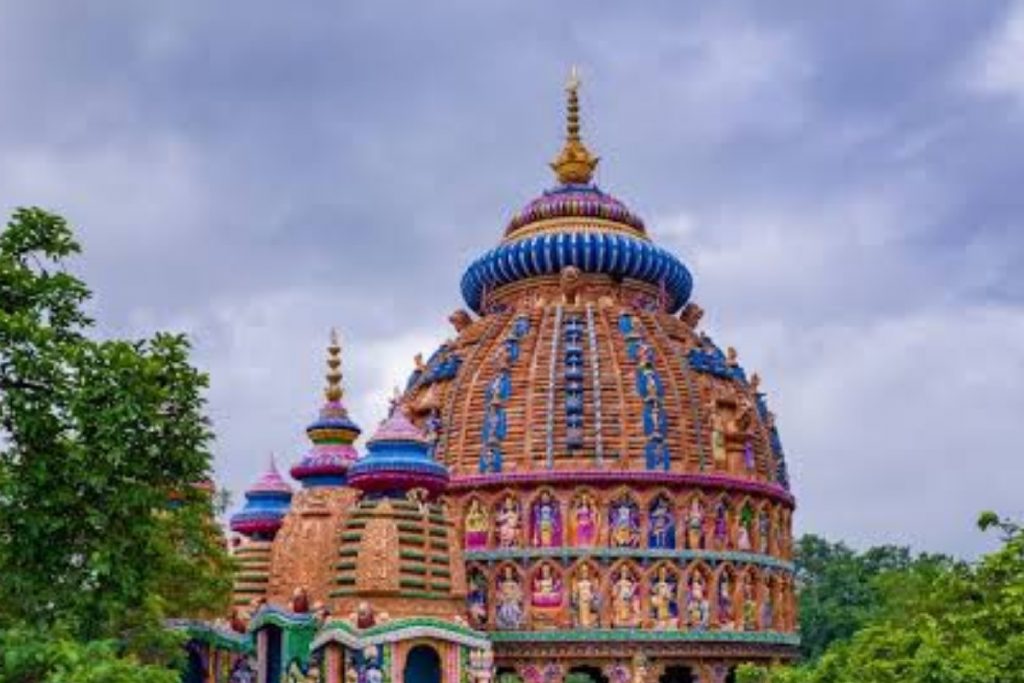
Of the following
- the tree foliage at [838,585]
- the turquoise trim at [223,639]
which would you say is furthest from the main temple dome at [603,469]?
the tree foliage at [838,585]

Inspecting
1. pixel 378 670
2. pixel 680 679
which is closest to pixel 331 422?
pixel 378 670

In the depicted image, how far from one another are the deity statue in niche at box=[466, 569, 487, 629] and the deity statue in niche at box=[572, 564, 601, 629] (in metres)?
2.21

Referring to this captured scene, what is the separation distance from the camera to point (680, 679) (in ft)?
108

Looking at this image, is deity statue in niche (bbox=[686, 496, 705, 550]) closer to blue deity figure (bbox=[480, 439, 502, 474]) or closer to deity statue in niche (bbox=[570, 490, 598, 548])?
deity statue in niche (bbox=[570, 490, 598, 548])

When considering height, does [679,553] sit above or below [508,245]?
below

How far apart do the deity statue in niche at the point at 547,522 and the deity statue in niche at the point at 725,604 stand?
13.6 ft

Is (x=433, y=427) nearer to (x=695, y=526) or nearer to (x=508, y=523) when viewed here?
(x=508, y=523)

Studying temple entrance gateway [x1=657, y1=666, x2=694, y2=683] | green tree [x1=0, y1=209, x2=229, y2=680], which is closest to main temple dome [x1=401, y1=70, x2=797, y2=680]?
temple entrance gateway [x1=657, y1=666, x2=694, y2=683]

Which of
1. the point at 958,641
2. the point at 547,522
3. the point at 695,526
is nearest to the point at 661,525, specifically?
the point at 695,526

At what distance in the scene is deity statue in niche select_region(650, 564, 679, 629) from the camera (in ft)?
96.2

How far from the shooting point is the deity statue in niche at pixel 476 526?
3045 centimetres

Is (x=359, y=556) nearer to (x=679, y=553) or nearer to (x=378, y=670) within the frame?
(x=378, y=670)

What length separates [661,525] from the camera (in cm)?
3003

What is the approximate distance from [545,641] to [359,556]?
20.0 feet
